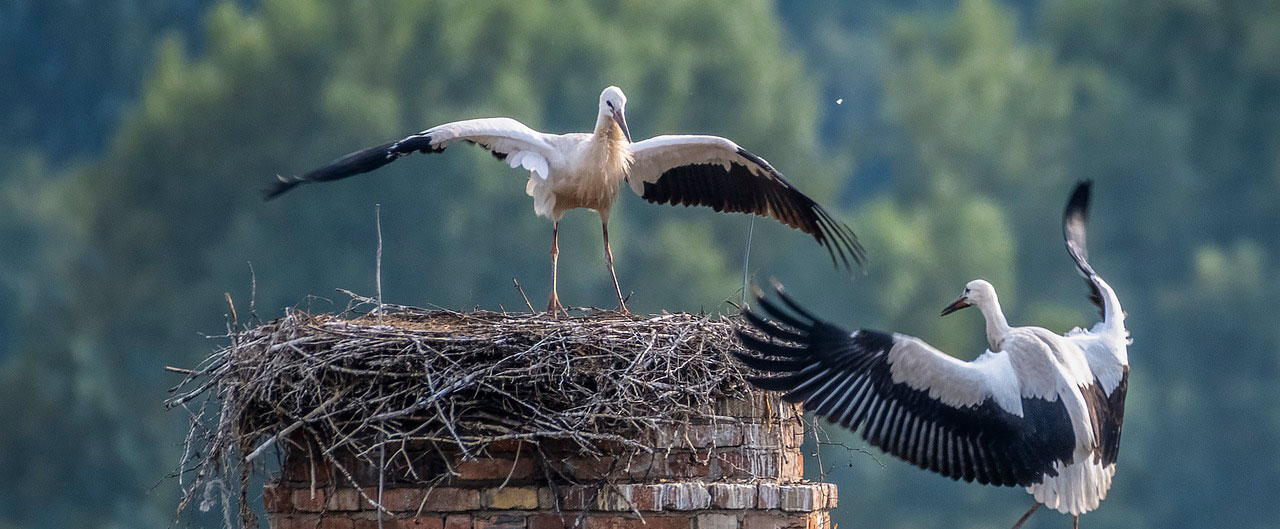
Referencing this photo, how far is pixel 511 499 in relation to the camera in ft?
21.0

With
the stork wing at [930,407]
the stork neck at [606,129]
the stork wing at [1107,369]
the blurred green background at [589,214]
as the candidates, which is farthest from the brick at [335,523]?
the blurred green background at [589,214]

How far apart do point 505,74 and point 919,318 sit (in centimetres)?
550

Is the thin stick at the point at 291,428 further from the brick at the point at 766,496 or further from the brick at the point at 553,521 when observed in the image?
the brick at the point at 766,496

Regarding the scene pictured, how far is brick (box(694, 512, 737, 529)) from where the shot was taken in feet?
21.3

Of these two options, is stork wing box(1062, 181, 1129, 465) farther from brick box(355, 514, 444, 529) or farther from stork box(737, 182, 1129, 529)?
brick box(355, 514, 444, 529)

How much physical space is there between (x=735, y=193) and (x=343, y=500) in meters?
3.07

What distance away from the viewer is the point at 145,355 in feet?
71.3

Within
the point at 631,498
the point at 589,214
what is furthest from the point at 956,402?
the point at 589,214

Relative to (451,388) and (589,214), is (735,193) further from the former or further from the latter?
(589,214)

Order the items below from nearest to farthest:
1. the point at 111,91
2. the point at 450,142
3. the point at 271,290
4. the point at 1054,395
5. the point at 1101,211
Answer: the point at 1054,395, the point at 450,142, the point at 271,290, the point at 1101,211, the point at 111,91

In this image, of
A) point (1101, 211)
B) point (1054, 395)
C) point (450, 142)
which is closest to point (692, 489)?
point (1054, 395)

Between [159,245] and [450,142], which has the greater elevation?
[159,245]

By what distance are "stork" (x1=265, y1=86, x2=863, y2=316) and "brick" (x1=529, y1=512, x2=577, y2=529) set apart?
193 cm

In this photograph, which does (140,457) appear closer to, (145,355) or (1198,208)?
(145,355)
